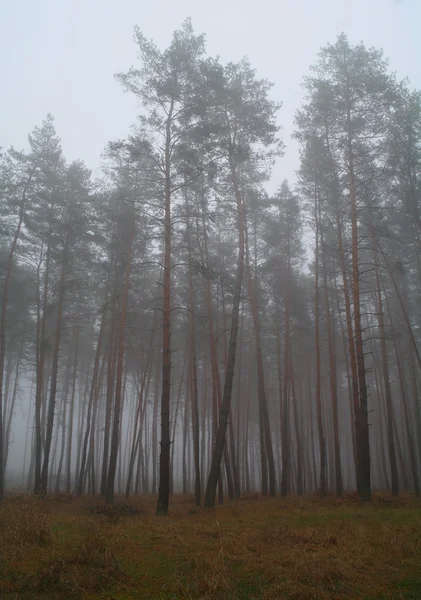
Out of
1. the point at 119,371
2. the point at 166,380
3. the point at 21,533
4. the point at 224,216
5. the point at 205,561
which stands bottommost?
the point at 205,561

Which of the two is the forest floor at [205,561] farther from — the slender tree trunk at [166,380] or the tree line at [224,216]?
the tree line at [224,216]

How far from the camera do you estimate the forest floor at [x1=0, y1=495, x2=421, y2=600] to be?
197 inches

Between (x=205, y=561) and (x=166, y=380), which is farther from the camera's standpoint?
(x=166, y=380)

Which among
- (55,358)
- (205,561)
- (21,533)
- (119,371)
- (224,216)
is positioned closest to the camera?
(205,561)

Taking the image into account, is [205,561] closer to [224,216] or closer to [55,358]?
[224,216]

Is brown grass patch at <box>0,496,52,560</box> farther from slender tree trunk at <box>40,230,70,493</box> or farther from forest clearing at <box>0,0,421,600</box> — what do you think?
slender tree trunk at <box>40,230,70,493</box>

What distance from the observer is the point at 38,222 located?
18.5 meters

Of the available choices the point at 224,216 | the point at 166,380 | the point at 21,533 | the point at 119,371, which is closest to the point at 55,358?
the point at 119,371

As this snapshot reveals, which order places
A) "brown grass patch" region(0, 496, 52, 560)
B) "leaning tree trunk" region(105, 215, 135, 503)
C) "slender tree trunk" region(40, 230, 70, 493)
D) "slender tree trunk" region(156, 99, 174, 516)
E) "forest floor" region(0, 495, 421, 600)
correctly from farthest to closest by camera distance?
"slender tree trunk" region(40, 230, 70, 493) < "leaning tree trunk" region(105, 215, 135, 503) < "slender tree trunk" region(156, 99, 174, 516) < "brown grass patch" region(0, 496, 52, 560) < "forest floor" region(0, 495, 421, 600)

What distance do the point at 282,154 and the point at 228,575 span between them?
1446 centimetres

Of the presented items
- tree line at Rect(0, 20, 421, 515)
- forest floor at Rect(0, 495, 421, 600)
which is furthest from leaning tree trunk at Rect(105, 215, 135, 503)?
forest floor at Rect(0, 495, 421, 600)

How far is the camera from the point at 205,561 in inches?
229

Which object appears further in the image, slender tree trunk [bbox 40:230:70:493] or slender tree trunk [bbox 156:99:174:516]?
slender tree trunk [bbox 40:230:70:493]

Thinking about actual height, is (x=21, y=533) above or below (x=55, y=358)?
below
